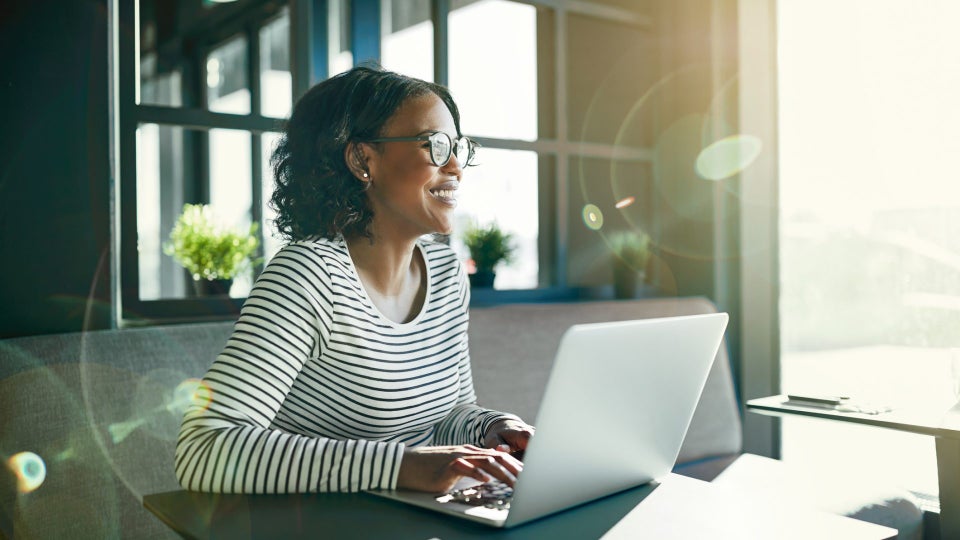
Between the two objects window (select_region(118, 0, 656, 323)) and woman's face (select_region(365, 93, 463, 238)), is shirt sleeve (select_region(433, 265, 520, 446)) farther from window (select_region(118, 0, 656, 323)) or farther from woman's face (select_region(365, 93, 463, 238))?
window (select_region(118, 0, 656, 323))

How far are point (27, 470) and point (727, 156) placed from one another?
2734 mm

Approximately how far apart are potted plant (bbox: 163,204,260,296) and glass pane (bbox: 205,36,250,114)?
9.60 feet

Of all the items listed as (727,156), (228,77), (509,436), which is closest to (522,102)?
(727,156)

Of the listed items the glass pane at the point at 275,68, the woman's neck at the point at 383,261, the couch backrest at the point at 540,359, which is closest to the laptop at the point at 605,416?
the woman's neck at the point at 383,261

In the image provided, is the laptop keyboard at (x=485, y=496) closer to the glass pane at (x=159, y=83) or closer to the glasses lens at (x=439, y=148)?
the glasses lens at (x=439, y=148)

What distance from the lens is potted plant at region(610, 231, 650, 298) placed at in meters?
3.12

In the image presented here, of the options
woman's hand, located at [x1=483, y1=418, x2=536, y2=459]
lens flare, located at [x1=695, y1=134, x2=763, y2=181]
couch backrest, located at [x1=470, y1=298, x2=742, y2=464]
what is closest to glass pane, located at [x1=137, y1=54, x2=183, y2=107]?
lens flare, located at [x1=695, y1=134, x2=763, y2=181]

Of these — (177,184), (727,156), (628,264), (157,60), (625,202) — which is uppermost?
(157,60)

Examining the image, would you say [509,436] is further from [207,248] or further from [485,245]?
[485,245]

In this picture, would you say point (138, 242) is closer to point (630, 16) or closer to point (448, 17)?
point (448, 17)

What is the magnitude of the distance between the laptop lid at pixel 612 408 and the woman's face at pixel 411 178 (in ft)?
2.16

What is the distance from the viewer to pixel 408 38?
3.31 m

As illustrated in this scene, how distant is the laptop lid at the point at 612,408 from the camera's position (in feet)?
2.79

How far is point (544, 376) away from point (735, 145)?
1.47m
